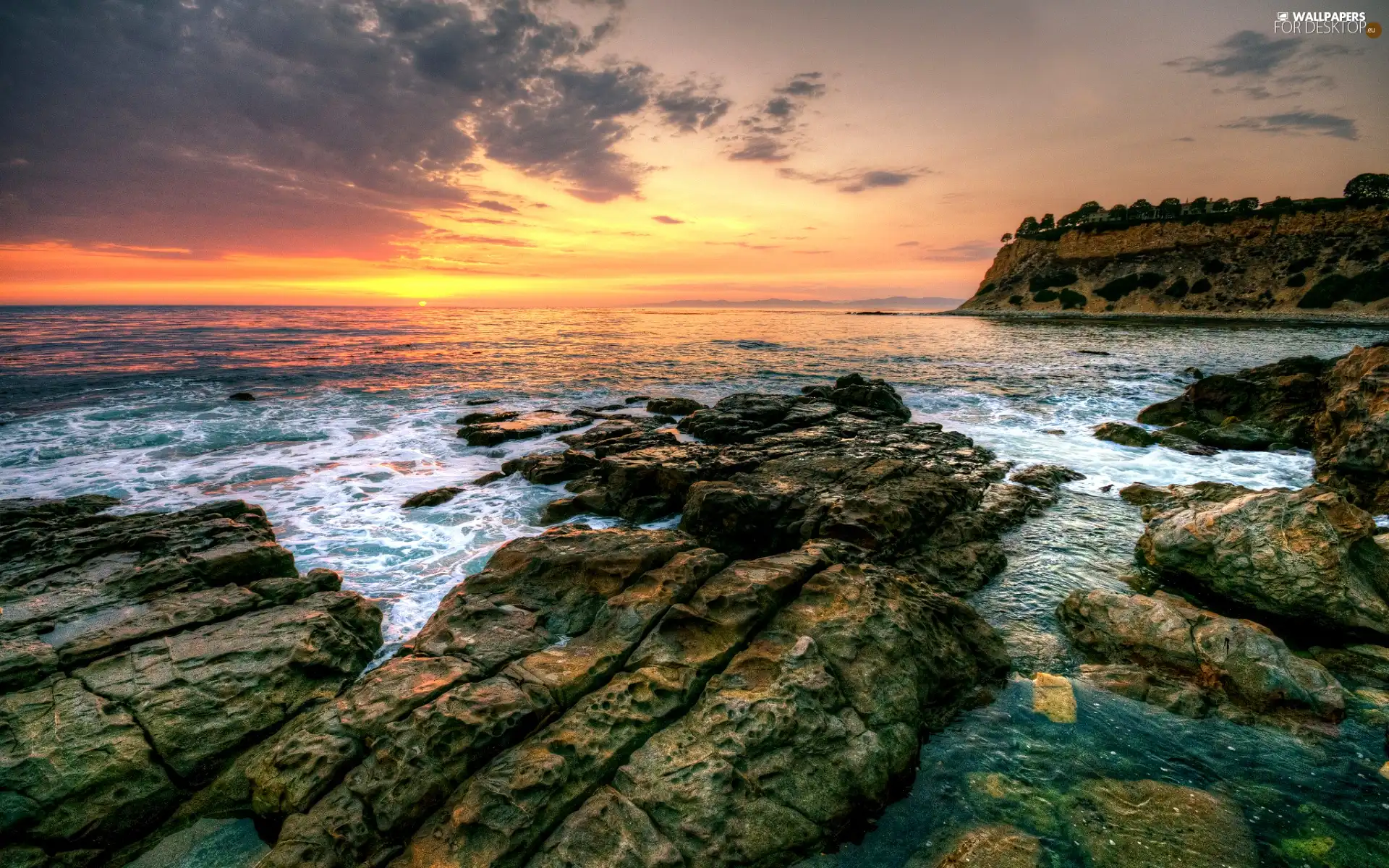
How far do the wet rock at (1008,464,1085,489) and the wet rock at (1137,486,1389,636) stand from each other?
14.0 ft

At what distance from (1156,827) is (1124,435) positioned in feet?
52.0

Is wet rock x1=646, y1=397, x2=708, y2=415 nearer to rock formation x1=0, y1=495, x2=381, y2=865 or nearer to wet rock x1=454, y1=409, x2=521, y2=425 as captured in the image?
wet rock x1=454, y1=409, x2=521, y2=425

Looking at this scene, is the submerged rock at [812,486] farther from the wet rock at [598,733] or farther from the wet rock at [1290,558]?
the wet rock at [598,733]

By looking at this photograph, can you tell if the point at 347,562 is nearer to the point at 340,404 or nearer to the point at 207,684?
the point at 207,684

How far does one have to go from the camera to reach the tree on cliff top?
7138 cm

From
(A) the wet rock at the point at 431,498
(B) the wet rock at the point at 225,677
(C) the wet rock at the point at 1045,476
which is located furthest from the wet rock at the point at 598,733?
(C) the wet rock at the point at 1045,476

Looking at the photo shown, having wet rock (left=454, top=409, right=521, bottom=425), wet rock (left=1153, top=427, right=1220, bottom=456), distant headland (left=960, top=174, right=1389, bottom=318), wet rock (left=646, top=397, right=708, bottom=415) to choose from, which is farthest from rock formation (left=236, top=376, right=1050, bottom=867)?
distant headland (left=960, top=174, right=1389, bottom=318)

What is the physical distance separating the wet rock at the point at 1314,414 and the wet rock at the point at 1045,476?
417cm

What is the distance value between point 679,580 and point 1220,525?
7789mm

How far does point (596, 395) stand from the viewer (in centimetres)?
2761

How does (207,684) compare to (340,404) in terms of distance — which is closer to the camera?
(207,684)

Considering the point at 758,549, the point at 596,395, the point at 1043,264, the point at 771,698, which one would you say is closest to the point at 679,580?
the point at 771,698

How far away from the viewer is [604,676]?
205 inches

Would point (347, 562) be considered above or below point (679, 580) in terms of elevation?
below
